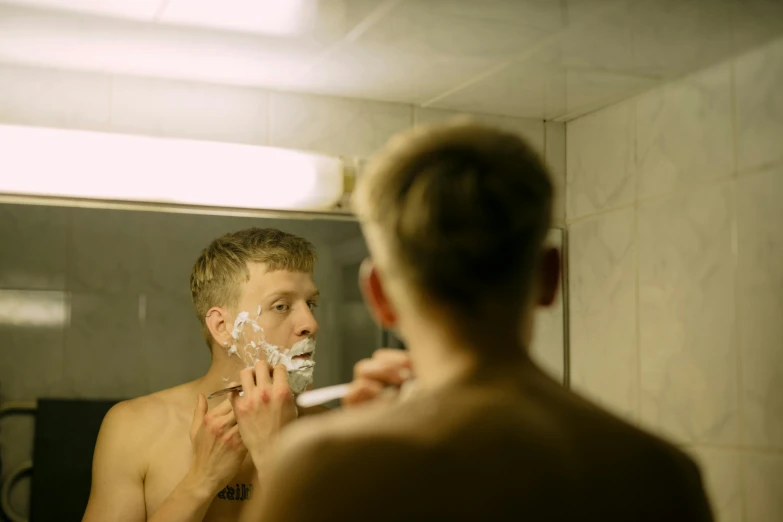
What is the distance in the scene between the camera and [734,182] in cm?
130

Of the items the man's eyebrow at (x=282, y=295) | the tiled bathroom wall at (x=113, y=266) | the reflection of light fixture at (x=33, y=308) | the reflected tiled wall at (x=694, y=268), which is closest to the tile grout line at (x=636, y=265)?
the reflected tiled wall at (x=694, y=268)

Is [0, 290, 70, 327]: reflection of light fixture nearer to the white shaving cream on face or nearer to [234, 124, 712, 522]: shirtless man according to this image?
the white shaving cream on face

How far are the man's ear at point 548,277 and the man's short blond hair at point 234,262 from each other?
0.80 meters

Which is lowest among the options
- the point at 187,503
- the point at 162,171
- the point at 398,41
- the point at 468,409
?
the point at 187,503

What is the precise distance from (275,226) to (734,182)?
2.33 ft

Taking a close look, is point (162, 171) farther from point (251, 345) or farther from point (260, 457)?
point (260, 457)

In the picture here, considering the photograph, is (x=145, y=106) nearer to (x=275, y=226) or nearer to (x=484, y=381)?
(x=275, y=226)

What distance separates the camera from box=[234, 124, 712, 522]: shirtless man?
509 mm

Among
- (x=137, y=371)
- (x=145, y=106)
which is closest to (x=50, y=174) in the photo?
(x=145, y=106)

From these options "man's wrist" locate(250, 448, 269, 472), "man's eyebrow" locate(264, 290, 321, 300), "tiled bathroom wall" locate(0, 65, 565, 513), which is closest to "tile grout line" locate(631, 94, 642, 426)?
"tiled bathroom wall" locate(0, 65, 565, 513)

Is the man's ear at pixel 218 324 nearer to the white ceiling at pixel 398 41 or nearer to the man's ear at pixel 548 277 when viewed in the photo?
the white ceiling at pixel 398 41

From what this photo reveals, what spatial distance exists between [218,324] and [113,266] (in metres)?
0.18

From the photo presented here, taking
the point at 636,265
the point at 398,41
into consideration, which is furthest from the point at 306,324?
the point at 636,265

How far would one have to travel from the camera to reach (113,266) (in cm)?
129
